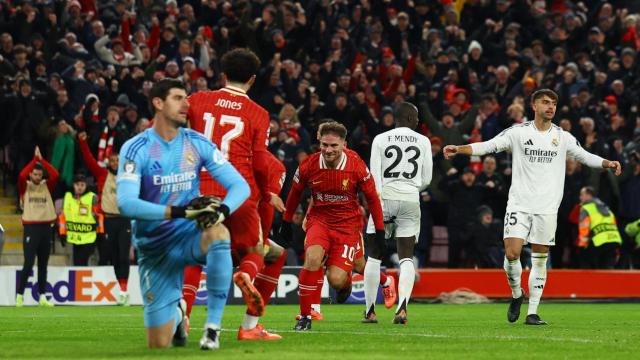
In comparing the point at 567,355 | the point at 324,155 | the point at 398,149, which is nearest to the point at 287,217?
the point at 324,155

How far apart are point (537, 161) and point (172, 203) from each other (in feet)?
19.7

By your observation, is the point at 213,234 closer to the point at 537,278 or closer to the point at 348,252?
the point at 348,252

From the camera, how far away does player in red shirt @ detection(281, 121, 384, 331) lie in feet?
43.6

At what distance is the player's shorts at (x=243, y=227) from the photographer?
1041cm

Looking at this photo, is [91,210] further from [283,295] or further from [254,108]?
[254,108]

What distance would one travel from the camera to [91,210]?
74.6ft

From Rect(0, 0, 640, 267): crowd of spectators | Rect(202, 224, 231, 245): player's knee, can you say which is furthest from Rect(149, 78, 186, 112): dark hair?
Rect(0, 0, 640, 267): crowd of spectators

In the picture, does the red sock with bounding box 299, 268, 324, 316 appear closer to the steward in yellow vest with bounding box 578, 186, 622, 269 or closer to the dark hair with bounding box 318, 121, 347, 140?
the dark hair with bounding box 318, 121, 347, 140

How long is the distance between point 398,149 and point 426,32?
15409mm

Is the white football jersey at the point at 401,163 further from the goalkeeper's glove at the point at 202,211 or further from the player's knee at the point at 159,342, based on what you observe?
the goalkeeper's glove at the point at 202,211

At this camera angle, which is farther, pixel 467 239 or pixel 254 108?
pixel 467 239

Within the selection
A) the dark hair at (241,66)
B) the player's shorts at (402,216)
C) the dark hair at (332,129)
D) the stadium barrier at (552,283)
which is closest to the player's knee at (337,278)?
the dark hair at (332,129)

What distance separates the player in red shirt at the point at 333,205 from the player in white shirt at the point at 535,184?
1.46 meters

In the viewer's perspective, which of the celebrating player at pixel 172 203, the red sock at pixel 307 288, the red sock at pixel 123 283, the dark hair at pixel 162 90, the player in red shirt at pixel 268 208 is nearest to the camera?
the celebrating player at pixel 172 203
